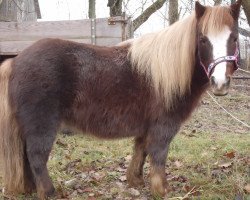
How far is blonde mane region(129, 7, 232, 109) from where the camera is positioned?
157 inches

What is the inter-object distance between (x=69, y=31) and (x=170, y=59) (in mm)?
3746

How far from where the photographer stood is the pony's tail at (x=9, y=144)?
4059mm

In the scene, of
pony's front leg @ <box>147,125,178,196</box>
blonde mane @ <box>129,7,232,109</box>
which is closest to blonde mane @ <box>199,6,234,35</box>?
blonde mane @ <box>129,7,232,109</box>

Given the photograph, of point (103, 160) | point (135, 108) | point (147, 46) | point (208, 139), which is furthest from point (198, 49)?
point (208, 139)

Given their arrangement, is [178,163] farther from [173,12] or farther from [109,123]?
[173,12]

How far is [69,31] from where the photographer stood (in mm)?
7398

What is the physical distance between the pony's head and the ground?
1049mm

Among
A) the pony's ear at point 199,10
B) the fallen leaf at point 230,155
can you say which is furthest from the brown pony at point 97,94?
the fallen leaf at point 230,155

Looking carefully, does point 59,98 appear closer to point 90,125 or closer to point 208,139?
point 90,125

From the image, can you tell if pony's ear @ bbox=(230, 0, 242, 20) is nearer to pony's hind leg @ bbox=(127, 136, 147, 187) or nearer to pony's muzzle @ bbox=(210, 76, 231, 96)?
pony's muzzle @ bbox=(210, 76, 231, 96)

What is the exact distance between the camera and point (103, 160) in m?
5.69

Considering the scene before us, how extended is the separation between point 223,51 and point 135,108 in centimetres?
114

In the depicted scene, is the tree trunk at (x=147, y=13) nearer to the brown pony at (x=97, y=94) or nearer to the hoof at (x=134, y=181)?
the brown pony at (x=97, y=94)

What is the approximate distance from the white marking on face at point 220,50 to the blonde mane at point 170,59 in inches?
12.9
